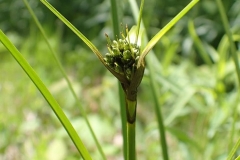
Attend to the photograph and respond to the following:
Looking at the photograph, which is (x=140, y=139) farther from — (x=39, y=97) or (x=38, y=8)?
(x=38, y=8)

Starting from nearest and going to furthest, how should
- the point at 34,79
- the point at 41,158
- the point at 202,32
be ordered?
the point at 34,79 → the point at 41,158 → the point at 202,32

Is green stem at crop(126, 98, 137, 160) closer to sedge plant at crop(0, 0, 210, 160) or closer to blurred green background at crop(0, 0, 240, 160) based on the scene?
sedge plant at crop(0, 0, 210, 160)

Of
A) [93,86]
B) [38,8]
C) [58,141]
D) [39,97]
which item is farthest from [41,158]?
[38,8]

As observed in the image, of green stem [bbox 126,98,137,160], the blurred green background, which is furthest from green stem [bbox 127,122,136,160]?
the blurred green background

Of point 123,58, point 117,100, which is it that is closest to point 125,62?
point 123,58

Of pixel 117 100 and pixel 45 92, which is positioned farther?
pixel 117 100

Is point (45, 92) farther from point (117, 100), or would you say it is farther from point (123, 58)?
point (117, 100)
